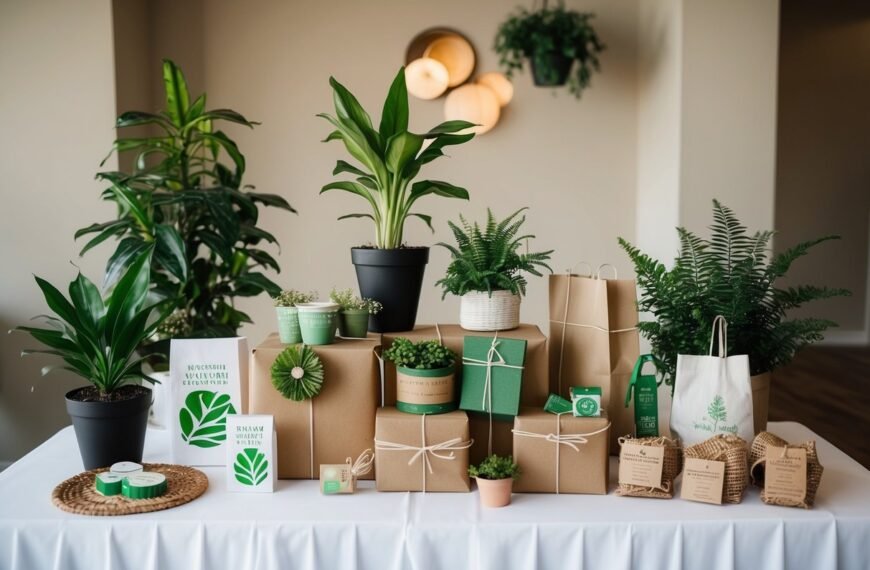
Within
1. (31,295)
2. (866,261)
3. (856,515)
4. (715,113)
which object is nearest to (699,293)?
(856,515)

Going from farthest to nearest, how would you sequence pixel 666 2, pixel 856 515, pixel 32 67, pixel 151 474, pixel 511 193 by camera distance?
pixel 511 193 → pixel 666 2 → pixel 32 67 → pixel 151 474 → pixel 856 515

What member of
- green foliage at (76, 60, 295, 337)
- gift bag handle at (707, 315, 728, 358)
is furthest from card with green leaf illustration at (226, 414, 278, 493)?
gift bag handle at (707, 315, 728, 358)

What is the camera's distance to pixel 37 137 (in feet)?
10.8

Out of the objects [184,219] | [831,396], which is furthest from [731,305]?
[831,396]

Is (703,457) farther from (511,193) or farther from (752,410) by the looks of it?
(511,193)

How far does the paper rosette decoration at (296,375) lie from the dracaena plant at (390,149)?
384 millimetres

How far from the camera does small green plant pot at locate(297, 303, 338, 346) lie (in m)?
1.60

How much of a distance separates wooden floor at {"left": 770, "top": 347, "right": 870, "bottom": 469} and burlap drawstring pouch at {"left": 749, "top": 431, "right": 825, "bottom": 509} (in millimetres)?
2318

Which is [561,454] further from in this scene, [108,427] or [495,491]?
[108,427]

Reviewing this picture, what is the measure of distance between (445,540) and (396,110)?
3.07ft

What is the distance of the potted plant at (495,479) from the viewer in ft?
4.71

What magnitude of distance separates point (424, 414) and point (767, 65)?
2.69 meters

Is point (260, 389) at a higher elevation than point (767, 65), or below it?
below

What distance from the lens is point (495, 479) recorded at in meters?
1.43
